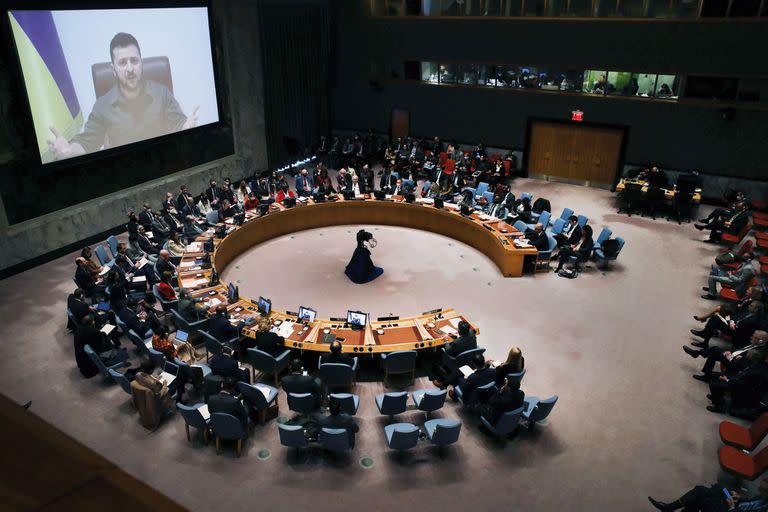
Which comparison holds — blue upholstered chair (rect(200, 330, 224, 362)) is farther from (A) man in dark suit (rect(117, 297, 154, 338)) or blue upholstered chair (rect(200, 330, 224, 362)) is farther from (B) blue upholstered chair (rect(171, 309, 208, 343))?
(A) man in dark suit (rect(117, 297, 154, 338))

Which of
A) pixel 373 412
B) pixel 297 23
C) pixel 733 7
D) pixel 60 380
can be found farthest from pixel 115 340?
pixel 733 7

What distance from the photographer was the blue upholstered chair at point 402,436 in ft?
23.0

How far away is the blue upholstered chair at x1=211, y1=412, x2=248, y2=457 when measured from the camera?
6.93m

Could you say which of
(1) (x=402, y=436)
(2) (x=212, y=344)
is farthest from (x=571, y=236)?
(2) (x=212, y=344)

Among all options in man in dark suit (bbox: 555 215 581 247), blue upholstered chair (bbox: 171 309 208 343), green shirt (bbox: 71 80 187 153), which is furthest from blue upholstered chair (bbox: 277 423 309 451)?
green shirt (bbox: 71 80 187 153)

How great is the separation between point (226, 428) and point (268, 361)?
154 centimetres

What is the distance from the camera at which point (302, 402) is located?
761 centimetres

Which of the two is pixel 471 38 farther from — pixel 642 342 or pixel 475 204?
pixel 642 342

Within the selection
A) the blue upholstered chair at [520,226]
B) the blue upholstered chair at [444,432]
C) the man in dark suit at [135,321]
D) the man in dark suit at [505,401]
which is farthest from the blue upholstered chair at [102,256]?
the blue upholstered chair at [520,226]

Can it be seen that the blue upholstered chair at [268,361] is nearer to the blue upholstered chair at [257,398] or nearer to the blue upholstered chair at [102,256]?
the blue upholstered chair at [257,398]

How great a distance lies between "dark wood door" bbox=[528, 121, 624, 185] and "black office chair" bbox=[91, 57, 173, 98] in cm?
1194

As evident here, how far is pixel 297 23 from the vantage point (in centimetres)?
1975

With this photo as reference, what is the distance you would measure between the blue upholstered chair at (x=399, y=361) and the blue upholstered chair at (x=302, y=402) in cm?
132

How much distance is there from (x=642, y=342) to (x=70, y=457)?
10.5 metres
